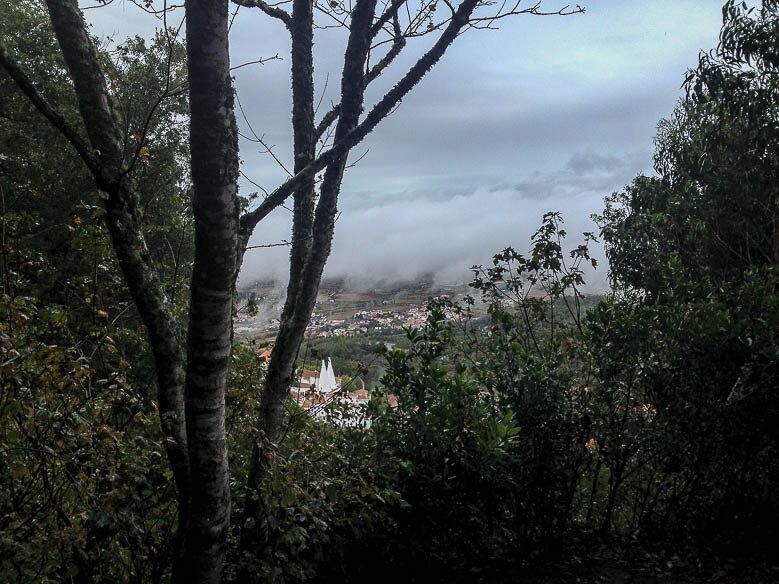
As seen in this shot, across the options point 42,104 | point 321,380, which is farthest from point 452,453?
point 42,104

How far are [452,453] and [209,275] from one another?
225 centimetres

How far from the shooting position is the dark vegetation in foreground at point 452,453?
8.71 ft

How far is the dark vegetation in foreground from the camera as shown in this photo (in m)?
2.65

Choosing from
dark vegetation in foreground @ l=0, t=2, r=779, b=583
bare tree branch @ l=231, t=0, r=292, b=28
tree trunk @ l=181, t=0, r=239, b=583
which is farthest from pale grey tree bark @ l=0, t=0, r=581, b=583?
bare tree branch @ l=231, t=0, r=292, b=28

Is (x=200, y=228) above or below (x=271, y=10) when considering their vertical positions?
below

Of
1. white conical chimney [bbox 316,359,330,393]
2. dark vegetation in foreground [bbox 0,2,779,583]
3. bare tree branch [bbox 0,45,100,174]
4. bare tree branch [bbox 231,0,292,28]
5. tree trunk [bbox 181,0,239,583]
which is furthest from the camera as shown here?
white conical chimney [bbox 316,359,330,393]

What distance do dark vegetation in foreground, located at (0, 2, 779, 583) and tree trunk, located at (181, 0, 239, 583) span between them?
0.30m

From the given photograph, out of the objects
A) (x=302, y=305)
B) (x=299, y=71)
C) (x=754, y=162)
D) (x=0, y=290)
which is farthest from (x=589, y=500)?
(x=754, y=162)

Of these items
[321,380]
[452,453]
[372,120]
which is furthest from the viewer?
[321,380]

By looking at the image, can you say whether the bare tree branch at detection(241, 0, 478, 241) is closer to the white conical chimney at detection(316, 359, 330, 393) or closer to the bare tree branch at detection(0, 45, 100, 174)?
the bare tree branch at detection(0, 45, 100, 174)

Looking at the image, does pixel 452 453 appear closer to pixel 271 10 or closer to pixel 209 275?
pixel 209 275

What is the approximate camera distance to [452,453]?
374 centimetres

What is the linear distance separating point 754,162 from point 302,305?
9.35m

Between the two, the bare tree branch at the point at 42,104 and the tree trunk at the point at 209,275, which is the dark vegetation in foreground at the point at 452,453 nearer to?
the tree trunk at the point at 209,275
